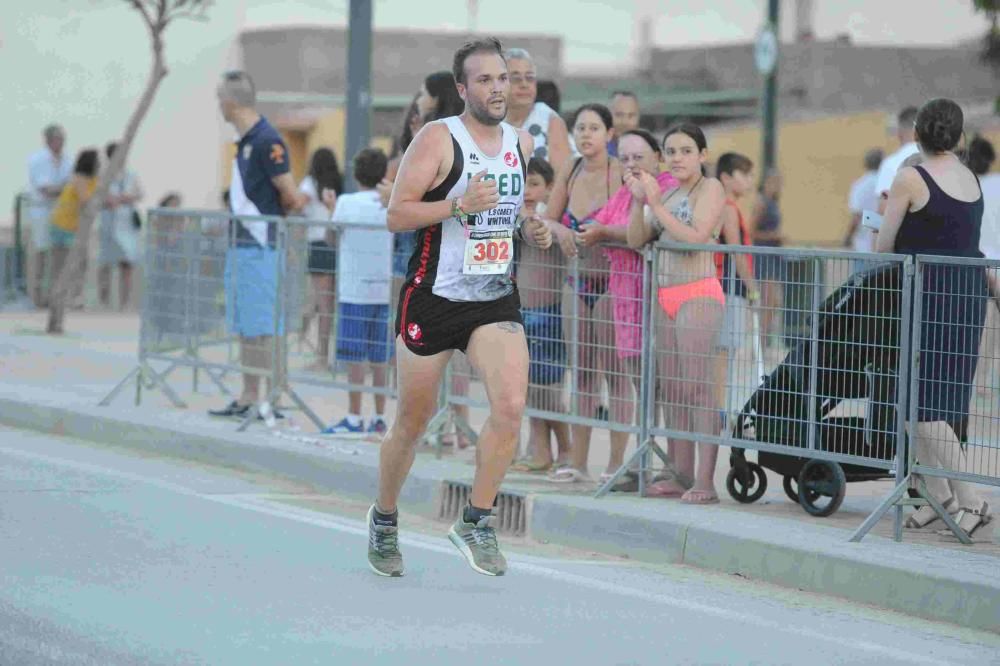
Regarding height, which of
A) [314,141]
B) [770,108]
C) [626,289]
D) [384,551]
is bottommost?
[384,551]

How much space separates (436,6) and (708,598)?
27.3 meters

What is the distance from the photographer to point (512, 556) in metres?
8.55

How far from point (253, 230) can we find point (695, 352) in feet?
12.0

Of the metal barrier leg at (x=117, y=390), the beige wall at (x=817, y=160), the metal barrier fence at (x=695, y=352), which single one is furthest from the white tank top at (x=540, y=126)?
the beige wall at (x=817, y=160)

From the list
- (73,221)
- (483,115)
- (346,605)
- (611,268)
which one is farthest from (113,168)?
(346,605)

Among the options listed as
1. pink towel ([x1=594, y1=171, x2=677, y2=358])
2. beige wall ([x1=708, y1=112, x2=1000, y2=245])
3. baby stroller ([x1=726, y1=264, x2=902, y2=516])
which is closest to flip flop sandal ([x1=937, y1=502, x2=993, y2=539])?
baby stroller ([x1=726, y1=264, x2=902, y2=516])

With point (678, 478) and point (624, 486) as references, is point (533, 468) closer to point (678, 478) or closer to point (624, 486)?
point (624, 486)

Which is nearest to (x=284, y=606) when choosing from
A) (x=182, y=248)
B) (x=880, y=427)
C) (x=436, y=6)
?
(x=880, y=427)

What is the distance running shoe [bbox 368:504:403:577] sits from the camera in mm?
7812

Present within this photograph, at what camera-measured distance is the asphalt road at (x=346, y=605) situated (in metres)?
6.49

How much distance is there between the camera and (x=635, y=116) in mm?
11422

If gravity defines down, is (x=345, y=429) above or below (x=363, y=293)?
below

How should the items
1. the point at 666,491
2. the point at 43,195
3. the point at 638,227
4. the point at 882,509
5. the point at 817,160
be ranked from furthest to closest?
the point at 817,160
the point at 43,195
the point at 666,491
the point at 638,227
the point at 882,509

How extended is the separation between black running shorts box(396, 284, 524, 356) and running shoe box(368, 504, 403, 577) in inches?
29.6
